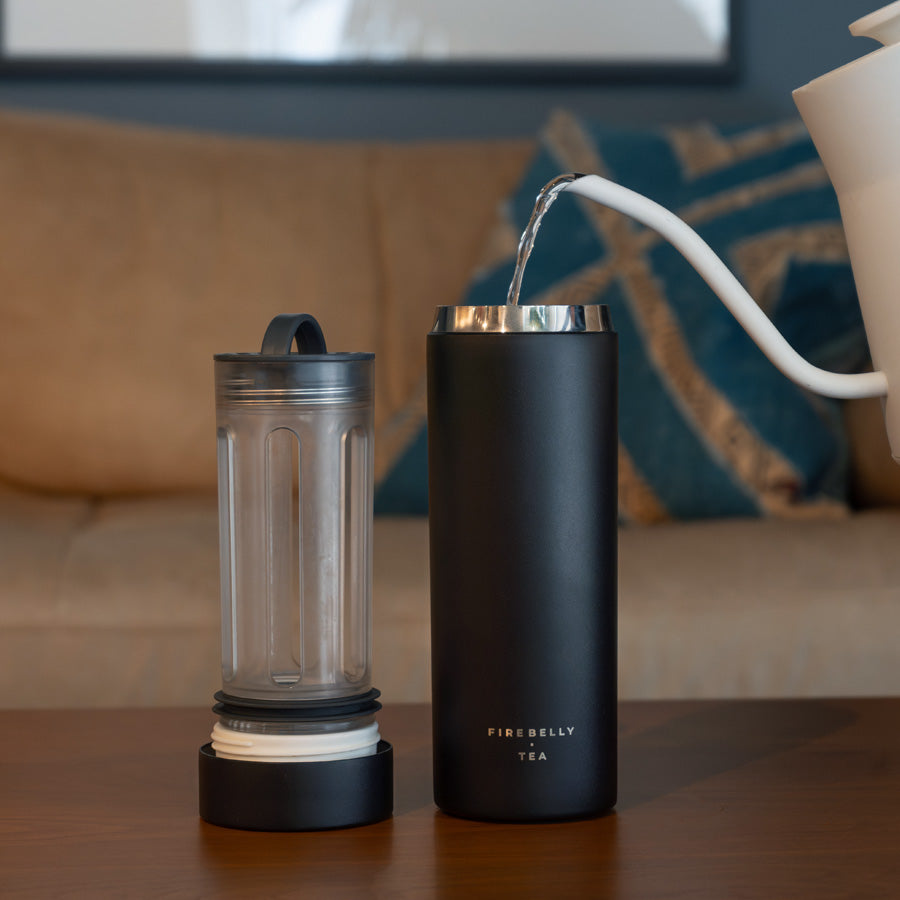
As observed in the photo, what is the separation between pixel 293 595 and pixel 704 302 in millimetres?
1085

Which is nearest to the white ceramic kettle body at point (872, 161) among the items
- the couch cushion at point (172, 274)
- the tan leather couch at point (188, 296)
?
the tan leather couch at point (188, 296)

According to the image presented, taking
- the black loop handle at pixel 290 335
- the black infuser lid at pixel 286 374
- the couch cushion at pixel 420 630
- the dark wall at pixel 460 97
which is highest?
the dark wall at pixel 460 97

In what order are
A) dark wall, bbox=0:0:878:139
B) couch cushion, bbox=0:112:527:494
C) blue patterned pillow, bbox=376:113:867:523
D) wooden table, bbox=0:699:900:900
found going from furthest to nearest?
dark wall, bbox=0:0:878:139 → couch cushion, bbox=0:112:527:494 → blue patterned pillow, bbox=376:113:867:523 → wooden table, bbox=0:699:900:900

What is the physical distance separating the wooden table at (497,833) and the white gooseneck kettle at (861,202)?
176 millimetres

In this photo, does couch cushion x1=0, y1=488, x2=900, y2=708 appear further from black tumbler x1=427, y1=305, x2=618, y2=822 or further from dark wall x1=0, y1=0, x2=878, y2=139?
dark wall x1=0, y1=0, x2=878, y2=139

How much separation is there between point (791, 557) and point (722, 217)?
560 mm

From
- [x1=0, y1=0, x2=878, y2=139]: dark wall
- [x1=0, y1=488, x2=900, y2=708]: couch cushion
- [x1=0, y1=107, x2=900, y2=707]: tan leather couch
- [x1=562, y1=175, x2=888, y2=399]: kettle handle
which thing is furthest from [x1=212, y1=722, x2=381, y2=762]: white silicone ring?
[x1=0, y1=0, x2=878, y2=139]: dark wall

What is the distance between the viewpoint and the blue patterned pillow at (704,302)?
1537 millimetres

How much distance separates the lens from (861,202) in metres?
0.58

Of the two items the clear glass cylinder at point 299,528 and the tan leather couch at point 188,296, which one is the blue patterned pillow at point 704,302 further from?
the clear glass cylinder at point 299,528

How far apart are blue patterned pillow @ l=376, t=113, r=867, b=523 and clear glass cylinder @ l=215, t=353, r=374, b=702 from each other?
947 mm

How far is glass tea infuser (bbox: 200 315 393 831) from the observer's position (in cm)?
58

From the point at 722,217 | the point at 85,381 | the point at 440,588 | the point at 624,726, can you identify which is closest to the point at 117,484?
the point at 85,381

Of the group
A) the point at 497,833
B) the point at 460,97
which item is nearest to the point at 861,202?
the point at 497,833
